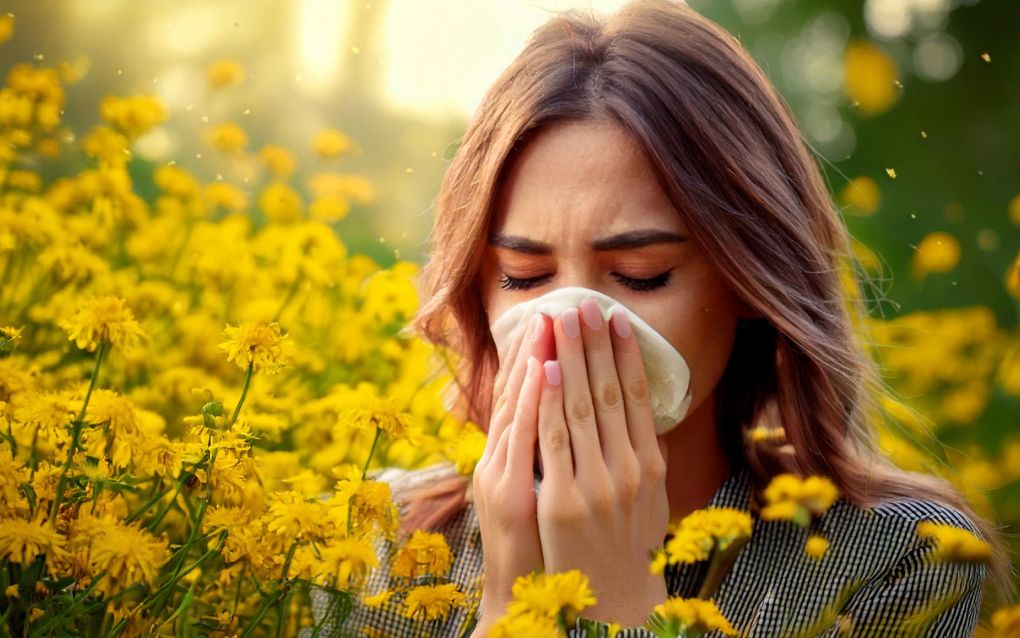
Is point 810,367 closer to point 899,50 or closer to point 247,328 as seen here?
point 247,328

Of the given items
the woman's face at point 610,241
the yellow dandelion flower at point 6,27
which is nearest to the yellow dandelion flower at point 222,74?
the yellow dandelion flower at point 6,27

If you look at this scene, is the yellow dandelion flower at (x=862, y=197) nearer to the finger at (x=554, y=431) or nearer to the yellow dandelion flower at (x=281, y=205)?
the yellow dandelion flower at (x=281, y=205)

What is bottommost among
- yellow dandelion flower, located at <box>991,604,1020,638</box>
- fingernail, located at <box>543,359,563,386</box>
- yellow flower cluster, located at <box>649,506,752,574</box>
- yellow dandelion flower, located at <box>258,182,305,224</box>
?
yellow dandelion flower, located at <box>991,604,1020,638</box>

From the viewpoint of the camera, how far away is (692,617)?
27.6 inches

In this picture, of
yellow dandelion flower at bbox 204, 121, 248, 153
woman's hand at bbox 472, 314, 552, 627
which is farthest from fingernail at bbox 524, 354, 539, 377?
yellow dandelion flower at bbox 204, 121, 248, 153

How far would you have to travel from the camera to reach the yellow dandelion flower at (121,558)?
2.45 feet

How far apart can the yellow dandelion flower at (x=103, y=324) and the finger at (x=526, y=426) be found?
0.37 metres

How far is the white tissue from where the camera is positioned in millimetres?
1133

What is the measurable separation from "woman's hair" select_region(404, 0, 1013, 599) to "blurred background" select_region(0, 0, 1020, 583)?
0.41ft

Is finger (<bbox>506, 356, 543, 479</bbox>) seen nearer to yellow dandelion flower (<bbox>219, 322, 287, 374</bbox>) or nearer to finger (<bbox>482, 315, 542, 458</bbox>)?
finger (<bbox>482, 315, 542, 458</bbox>)

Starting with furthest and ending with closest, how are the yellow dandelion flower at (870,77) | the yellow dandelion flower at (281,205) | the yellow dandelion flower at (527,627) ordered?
1. the yellow dandelion flower at (870,77)
2. the yellow dandelion flower at (281,205)
3. the yellow dandelion flower at (527,627)

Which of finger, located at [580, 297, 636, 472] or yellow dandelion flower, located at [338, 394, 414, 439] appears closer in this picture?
yellow dandelion flower, located at [338, 394, 414, 439]

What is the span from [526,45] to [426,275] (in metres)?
0.35

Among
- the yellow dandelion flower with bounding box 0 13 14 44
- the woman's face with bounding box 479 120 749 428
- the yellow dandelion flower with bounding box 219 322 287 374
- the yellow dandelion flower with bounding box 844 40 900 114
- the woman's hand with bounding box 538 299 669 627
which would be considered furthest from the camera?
the yellow dandelion flower with bounding box 844 40 900 114
